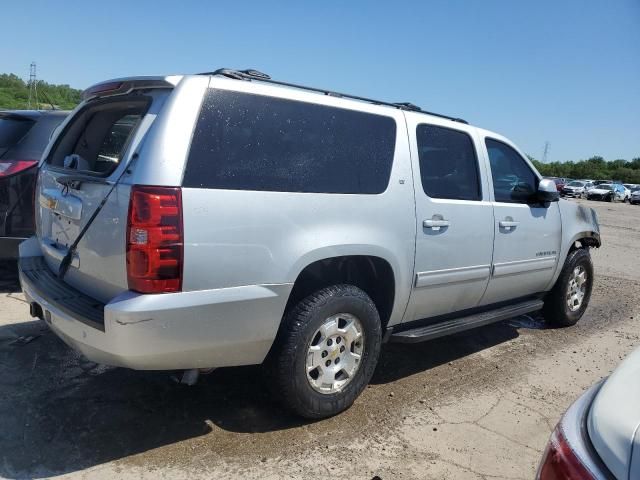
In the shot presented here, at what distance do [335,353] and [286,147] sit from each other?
4.26 ft

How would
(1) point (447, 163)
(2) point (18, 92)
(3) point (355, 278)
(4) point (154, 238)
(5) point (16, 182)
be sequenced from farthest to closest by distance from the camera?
1. (2) point (18, 92)
2. (5) point (16, 182)
3. (1) point (447, 163)
4. (3) point (355, 278)
5. (4) point (154, 238)

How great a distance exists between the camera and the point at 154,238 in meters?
2.62

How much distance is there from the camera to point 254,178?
2.93m

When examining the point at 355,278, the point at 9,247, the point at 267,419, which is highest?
the point at 355,278

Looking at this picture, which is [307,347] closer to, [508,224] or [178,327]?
[178,327]

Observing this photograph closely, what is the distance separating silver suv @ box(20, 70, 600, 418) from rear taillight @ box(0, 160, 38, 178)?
63.0 inches

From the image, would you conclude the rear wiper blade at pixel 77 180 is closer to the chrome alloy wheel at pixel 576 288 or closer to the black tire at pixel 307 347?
the black tire at pixel 307 347

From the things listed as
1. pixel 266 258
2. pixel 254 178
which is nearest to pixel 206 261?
pixel 266 258

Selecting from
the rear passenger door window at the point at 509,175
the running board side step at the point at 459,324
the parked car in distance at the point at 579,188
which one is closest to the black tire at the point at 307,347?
the running board side step at the point at 459,324

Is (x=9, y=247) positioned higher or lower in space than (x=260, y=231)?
lower


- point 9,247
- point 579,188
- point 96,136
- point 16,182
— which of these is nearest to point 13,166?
point 16,182

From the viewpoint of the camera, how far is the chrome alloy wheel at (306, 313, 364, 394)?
10.9 feet

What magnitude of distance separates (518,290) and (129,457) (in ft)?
11.7

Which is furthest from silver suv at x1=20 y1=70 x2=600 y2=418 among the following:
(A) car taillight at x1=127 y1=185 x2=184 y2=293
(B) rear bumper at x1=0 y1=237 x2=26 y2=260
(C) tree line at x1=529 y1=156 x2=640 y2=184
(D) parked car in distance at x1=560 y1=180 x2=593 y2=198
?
(C) tree line at x1=529 y1=156 x2=640 y2=184
